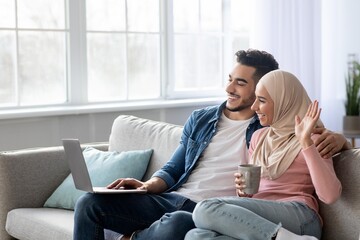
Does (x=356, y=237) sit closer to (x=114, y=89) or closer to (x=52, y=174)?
(x=52, y=174)

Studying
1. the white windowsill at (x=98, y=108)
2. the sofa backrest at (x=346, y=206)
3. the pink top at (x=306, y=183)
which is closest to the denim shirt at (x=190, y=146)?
the pink top at (x=306, y=183)

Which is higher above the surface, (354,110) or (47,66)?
(47,66)

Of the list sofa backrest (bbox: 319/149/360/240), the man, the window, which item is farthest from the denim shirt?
the window

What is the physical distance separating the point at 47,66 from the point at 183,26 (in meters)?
1.17

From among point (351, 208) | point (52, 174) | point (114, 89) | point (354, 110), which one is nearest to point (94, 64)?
point (114, 89)

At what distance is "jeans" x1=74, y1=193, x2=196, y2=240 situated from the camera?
2922mm

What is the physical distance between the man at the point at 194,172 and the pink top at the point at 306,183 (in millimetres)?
293

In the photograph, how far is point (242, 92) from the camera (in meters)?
3.16

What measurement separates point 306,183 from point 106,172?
114 cm

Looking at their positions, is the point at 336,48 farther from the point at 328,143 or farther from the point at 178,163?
the point at 328,143

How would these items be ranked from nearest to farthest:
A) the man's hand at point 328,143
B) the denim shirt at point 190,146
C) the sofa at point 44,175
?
1. the man's hand at point 328,143
2. the denim shirt at point 190,146
3. the sofa at point 44,175

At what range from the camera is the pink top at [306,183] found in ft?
8.54

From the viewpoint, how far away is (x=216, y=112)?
326 centimetres

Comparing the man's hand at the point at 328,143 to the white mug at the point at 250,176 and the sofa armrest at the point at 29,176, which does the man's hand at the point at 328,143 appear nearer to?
the white mug at the point at 250,176
